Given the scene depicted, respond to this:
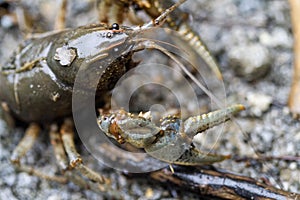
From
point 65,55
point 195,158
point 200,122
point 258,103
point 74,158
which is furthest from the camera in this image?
point 258,103

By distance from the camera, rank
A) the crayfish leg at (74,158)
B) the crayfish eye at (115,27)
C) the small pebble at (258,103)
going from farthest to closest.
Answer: the small pebble at (258,103)
the crayfish leg at (74,158)
the crayfish eye at (115,27)

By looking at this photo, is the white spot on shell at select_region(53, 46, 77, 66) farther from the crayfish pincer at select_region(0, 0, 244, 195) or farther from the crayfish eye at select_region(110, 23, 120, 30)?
the crayfish eye at select_region(110, 23, 120, 30)

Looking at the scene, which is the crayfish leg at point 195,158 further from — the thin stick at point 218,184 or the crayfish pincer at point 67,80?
the thin stick at point 218,184

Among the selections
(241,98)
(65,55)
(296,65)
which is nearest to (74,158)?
(65,55)

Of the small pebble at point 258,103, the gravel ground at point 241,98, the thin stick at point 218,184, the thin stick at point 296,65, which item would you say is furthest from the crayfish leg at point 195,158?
the thin stick at point 296,65

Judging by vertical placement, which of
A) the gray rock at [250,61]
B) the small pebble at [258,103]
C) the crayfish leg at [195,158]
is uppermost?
the gray rock at [250,61]

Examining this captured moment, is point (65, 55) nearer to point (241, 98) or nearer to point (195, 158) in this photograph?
point (195, 158)
